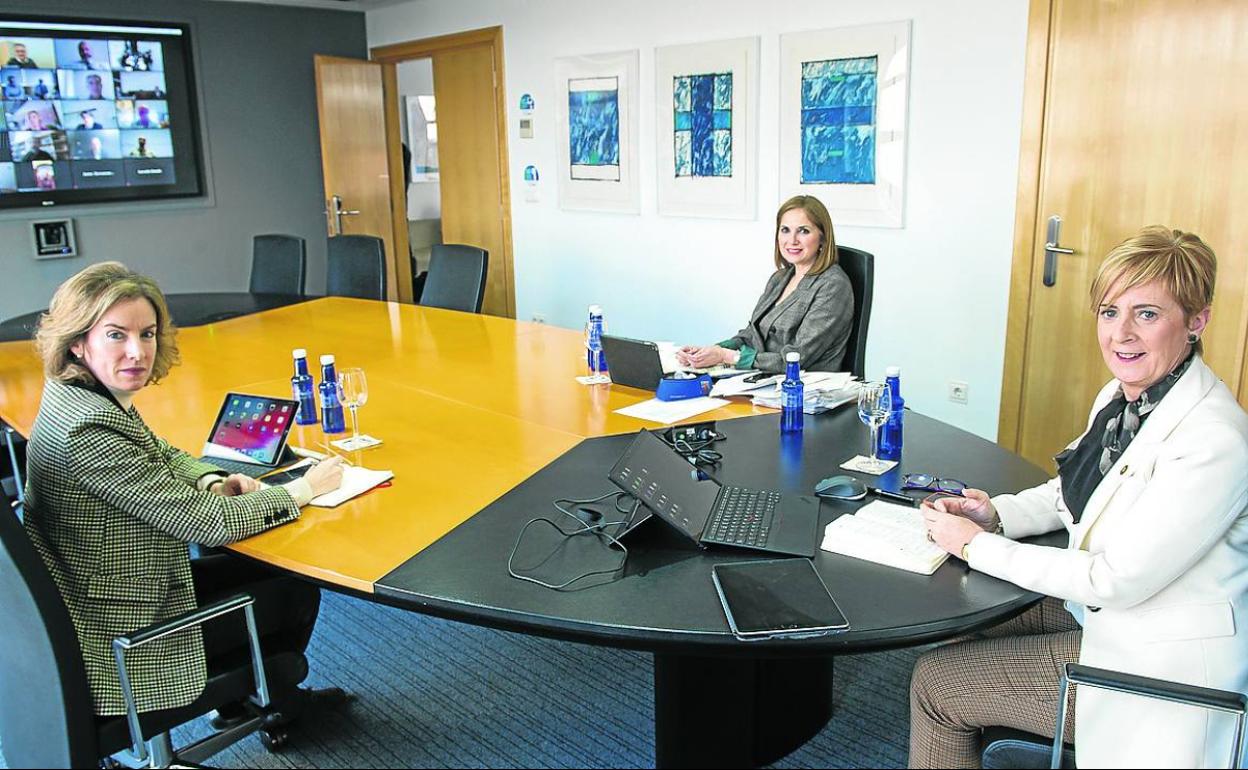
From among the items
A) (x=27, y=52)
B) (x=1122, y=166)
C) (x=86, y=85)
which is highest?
(x=27, y=52)

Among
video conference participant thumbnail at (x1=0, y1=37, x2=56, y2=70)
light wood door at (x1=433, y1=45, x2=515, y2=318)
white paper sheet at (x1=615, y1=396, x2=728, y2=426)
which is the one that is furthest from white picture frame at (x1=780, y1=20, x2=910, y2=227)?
video conference participant thumbnail at (x1=0, y1=37, x2=56, y2=70)

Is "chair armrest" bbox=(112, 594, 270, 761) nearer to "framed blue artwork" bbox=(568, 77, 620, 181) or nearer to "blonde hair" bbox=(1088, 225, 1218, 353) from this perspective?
"blonde hair" bbox=(1088, 225, 1218, 353)

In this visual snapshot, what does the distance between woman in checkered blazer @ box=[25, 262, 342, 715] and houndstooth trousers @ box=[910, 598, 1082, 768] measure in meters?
1.29

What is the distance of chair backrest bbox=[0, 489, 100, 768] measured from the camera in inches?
61.7

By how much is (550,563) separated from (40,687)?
90 cm

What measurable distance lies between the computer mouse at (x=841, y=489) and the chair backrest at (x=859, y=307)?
114 cm

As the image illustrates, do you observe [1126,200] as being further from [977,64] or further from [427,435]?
[427,435]

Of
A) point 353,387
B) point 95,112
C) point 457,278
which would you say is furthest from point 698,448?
point 95,112

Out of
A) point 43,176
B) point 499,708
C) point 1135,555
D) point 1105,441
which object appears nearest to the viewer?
point 1135,555

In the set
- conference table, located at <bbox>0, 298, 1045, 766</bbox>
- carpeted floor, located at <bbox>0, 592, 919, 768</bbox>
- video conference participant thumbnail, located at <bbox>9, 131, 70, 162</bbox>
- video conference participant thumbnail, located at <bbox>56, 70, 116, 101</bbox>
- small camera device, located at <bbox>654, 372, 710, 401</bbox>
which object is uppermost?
video conference participant thumbnail, located at <bbox>56, 70, 116, 101</bbox>

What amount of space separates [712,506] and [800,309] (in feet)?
4.88

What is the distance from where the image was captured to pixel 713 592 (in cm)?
162

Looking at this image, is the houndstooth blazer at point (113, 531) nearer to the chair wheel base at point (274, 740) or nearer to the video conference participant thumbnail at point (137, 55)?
the chair wheel base at point (274, 740)

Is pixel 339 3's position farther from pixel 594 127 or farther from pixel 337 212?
pixel 594 127
